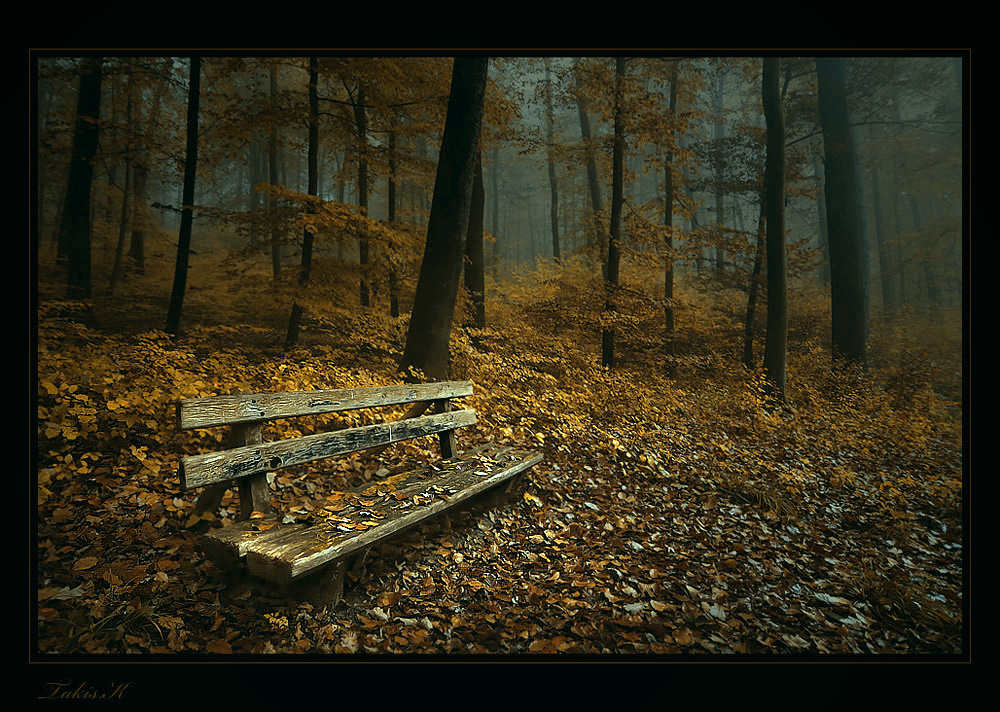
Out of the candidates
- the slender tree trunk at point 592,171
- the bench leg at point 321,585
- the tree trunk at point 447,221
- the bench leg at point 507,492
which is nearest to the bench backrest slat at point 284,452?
the bench leg at point 321,585

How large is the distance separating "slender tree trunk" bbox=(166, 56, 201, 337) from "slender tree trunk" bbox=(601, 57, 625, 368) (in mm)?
5725

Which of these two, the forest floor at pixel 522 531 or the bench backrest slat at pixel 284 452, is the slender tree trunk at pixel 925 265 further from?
the bench backrest slat at pixel 284 452

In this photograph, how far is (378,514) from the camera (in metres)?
2.41

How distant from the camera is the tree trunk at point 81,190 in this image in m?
4.09

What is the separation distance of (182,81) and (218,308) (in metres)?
2.46

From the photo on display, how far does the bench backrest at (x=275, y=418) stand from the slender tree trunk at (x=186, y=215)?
126 inches

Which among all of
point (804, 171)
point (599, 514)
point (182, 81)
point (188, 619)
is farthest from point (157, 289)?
point (804, 171)

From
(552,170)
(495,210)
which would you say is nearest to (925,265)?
(552,170)

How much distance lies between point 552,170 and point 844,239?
5.37 m

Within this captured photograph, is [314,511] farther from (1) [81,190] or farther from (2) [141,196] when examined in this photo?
(2) [141,196]
